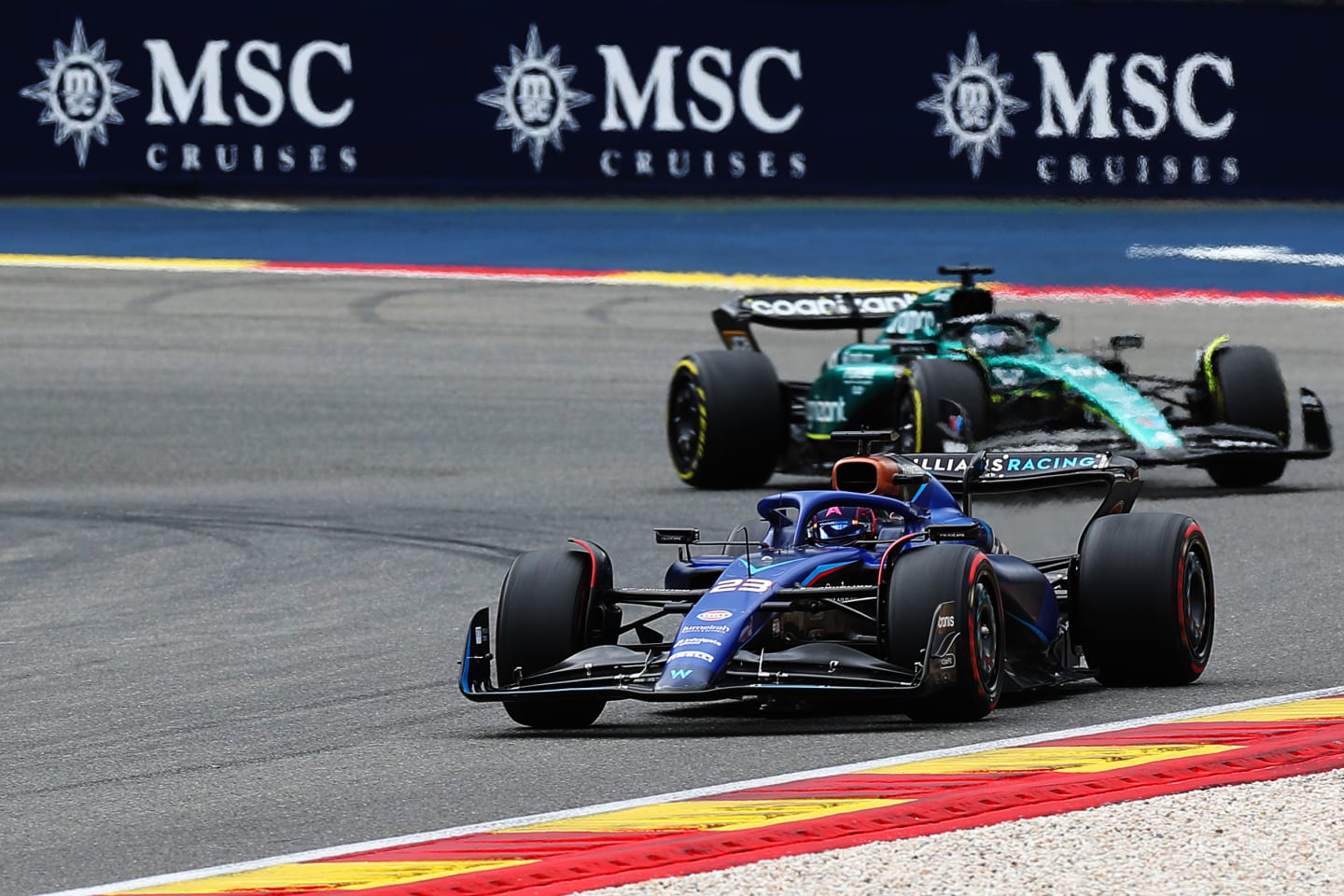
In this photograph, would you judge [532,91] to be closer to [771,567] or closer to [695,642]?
[771,567]

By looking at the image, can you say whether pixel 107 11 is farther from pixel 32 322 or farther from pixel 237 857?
pixel 237 857

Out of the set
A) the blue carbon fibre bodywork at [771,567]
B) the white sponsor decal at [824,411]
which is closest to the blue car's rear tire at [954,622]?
the blue carbon fibre bodywork at [771,567]

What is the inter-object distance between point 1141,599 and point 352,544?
672 centimetres

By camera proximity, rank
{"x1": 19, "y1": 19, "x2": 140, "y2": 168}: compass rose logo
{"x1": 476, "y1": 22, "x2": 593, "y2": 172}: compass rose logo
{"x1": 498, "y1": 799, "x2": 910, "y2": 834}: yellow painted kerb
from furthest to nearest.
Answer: {"x1": 476, "y1": 22, "x2": 593, "y2": 172}: compass rose logo < {"x1": 19, "y1": 19, "x2": 140, "y2": 168}: compass rose logo < {"x1": 498, "y1": 799, "x2": 910, "y2": 834}: yellow painted kerb

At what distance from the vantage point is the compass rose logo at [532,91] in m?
27.2

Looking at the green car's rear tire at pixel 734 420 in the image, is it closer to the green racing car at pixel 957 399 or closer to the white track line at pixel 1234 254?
the green racing car at pixel 957 399

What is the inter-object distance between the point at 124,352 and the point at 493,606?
12227mm

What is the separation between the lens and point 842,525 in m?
8.48

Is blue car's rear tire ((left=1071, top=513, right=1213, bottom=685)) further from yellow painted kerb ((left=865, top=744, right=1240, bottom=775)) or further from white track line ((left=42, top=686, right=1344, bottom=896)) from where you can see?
yellow painted kerb ((left=865, top=744, right=1240, bottom=775))

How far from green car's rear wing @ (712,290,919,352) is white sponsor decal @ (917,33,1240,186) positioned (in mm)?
10914

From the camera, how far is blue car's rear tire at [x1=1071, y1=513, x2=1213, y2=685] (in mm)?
8438

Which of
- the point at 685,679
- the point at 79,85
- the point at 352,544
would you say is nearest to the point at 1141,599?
the point at 685,679

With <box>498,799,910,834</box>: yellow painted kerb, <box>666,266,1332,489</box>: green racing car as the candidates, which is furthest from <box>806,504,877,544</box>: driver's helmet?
<box>666,266,1332,489</box>: green racing car

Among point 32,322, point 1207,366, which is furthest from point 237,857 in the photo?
point 32,322
